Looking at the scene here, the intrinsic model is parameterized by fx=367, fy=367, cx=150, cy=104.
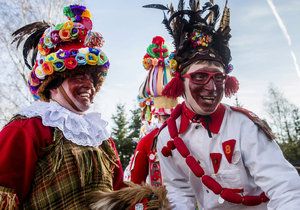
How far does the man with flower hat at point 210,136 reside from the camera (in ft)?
8.70

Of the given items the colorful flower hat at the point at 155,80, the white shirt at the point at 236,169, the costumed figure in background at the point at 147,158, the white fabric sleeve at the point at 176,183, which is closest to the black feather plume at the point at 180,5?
the white shirt at the point at 236,169

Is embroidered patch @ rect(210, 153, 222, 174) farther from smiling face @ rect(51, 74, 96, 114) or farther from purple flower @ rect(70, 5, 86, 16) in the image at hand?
purple flower @ rect(70, 5, 86, 16)

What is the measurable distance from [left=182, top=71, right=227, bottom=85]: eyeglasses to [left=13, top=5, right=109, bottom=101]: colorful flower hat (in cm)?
73

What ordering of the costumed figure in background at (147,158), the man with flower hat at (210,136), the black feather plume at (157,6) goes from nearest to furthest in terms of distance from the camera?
1. the costumed figure in background at (147,158)
2. the man with flower hat at (210,136)
3. the black feather plume at (157,6)

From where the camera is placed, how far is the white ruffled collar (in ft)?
8.73

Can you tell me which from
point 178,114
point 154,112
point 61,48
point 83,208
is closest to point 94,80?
point 61,48

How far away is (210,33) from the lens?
10.2ft

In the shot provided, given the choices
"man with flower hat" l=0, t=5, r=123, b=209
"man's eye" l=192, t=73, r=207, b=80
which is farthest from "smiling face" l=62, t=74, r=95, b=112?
"man's eye" l=192, t=73, r=207, b=80

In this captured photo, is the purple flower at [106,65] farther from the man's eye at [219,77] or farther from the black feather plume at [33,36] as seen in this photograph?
the man's eye at [219,77]

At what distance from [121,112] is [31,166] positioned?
21.4 m

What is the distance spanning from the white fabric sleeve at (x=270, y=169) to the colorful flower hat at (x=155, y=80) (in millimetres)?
2913

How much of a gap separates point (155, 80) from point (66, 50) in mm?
3072

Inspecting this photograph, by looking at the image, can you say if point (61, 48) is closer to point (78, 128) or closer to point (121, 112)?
point (78, 128)

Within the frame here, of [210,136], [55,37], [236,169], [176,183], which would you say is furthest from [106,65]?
[236,169]
